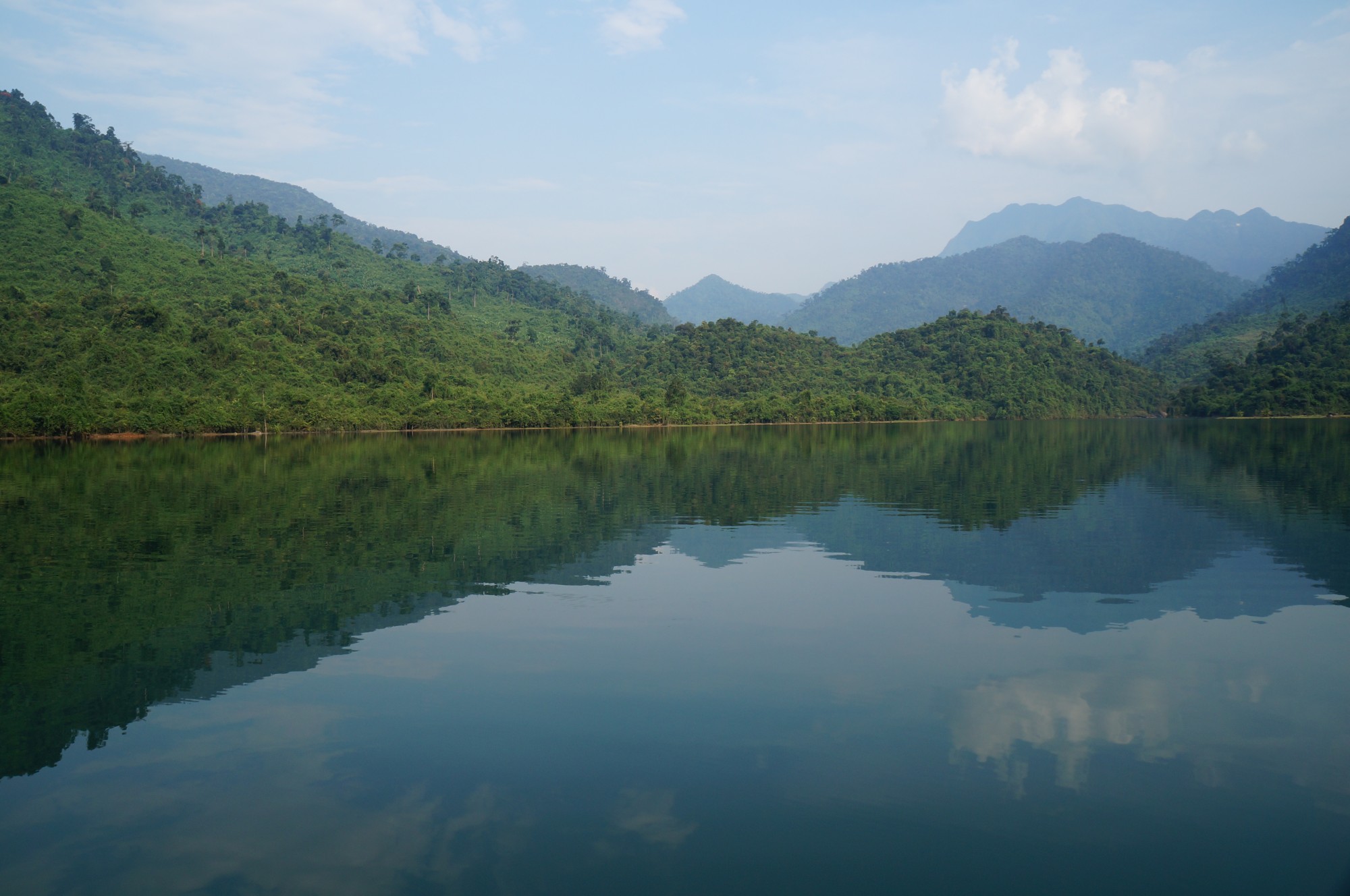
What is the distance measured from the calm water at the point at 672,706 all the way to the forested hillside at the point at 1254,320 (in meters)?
143

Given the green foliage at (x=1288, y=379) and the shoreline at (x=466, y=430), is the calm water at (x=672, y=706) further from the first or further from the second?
the green foliage at (x=1288, y=379)

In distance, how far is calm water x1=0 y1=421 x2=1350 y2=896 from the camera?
649 centimetres

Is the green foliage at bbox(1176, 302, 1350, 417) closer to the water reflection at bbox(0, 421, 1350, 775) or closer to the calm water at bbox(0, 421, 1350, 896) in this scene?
the water reflection at bbox(0, 421, 1350, 775)

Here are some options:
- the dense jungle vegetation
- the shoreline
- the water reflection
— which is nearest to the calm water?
the water reflection

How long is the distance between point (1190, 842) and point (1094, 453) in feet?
155

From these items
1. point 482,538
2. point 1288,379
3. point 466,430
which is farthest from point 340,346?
point 1288,379

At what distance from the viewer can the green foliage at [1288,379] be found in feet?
345

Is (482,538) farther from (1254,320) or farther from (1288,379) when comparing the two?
(1254,320)

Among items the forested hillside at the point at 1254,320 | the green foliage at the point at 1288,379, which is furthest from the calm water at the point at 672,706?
the forested hillside at the point at 1254,320

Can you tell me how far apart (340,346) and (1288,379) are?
114 meters

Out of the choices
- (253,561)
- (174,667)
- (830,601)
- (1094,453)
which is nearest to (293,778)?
(174,667)

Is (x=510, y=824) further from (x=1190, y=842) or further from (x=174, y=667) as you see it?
(x=174, y=667)

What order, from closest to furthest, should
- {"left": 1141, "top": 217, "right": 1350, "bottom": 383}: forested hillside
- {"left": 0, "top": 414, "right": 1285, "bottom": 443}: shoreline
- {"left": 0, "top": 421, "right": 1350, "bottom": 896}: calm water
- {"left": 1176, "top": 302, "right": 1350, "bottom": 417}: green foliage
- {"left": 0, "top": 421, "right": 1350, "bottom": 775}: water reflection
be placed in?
{"left": 0, "top": 421, "right": 1350, "bottom": 896}: calm water < {"left": 0, "top": 421, "right": 1350, "bottom": 775}: water reflection < {"left": 0, "top": 414, "right": 1285, "bottom": 443}: shoreline < {"left": 1176, "top": 302, "right": 1350, "bottom": 417}: green foliage < {"left": 1141, "top": 217, "right": 1350, "bottom": 383}: forested hillside

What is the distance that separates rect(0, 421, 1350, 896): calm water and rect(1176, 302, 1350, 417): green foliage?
333 feet
